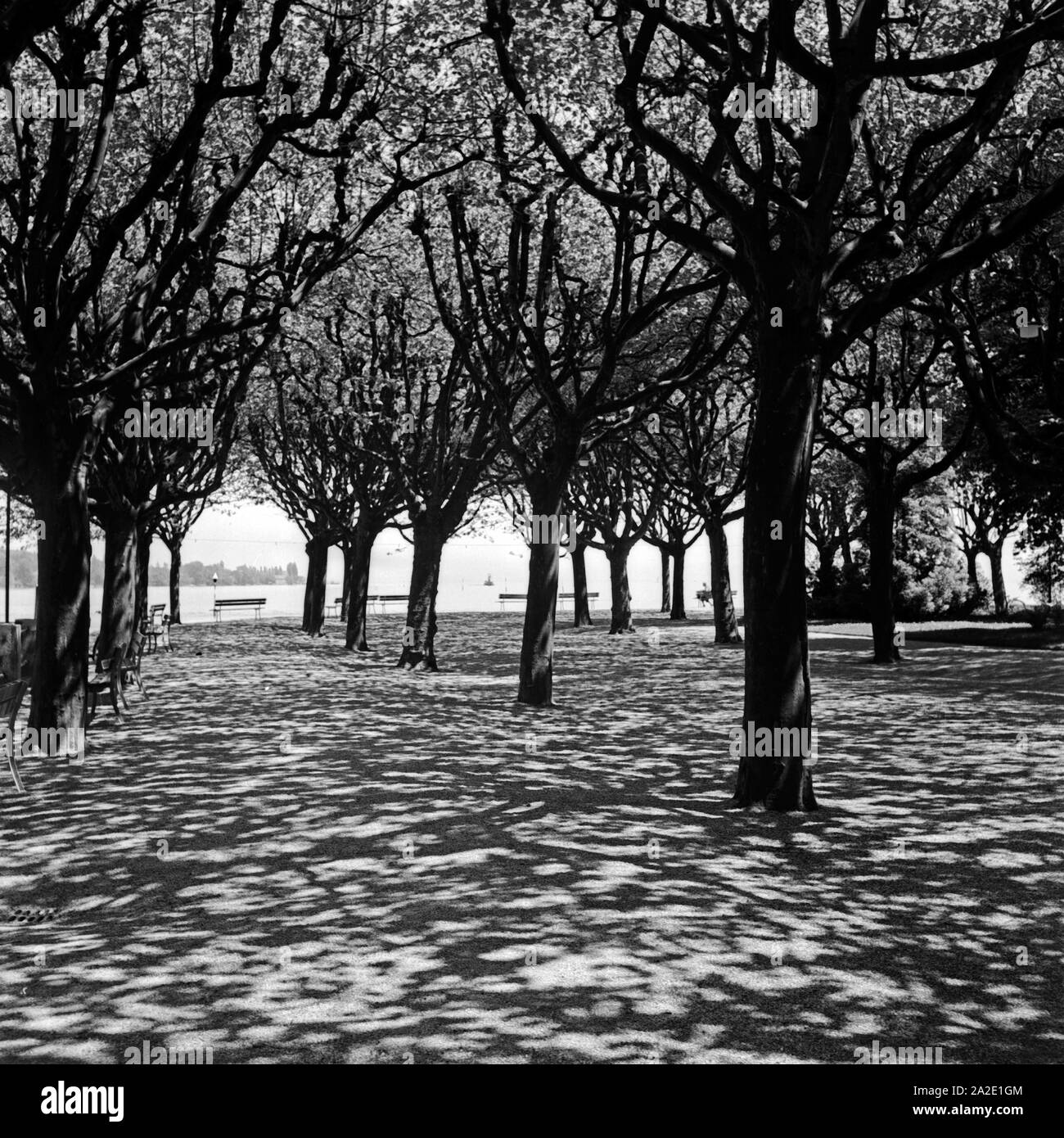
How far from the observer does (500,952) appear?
6.53 metres

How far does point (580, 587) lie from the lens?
44312 millimetres

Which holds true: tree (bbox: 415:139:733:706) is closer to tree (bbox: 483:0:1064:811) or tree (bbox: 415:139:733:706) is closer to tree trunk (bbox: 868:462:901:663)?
tree (bbox: 483:0:1064:811)

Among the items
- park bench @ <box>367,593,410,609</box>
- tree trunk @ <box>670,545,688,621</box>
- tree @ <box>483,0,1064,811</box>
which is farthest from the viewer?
park bench @ <box>367,593,410,609</box>

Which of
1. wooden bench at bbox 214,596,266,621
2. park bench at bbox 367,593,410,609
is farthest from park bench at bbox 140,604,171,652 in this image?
park bench at bbox 367,593,410,609

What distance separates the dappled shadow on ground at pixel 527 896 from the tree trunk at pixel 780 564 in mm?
494

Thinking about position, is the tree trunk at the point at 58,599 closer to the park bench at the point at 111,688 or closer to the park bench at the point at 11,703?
the park bench at the point at 111,688

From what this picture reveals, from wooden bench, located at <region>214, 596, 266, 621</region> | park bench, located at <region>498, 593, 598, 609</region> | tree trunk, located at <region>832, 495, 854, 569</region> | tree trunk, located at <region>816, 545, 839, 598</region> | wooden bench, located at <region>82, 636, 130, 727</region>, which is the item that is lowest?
wooden bench, located at <region>82, 636, 130, 727</region>

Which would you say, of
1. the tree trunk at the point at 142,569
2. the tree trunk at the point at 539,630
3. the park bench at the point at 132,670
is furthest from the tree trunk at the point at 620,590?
the park bench at the point at 132,670

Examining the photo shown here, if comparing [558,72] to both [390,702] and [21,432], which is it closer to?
[21,432]

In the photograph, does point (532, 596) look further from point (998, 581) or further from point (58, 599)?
point (998, 581)

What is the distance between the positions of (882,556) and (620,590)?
15.0 meters

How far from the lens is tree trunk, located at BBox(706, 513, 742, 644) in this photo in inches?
1243

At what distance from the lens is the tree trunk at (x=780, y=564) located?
411 inches

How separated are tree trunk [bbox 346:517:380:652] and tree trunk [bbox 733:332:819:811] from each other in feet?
73.6
